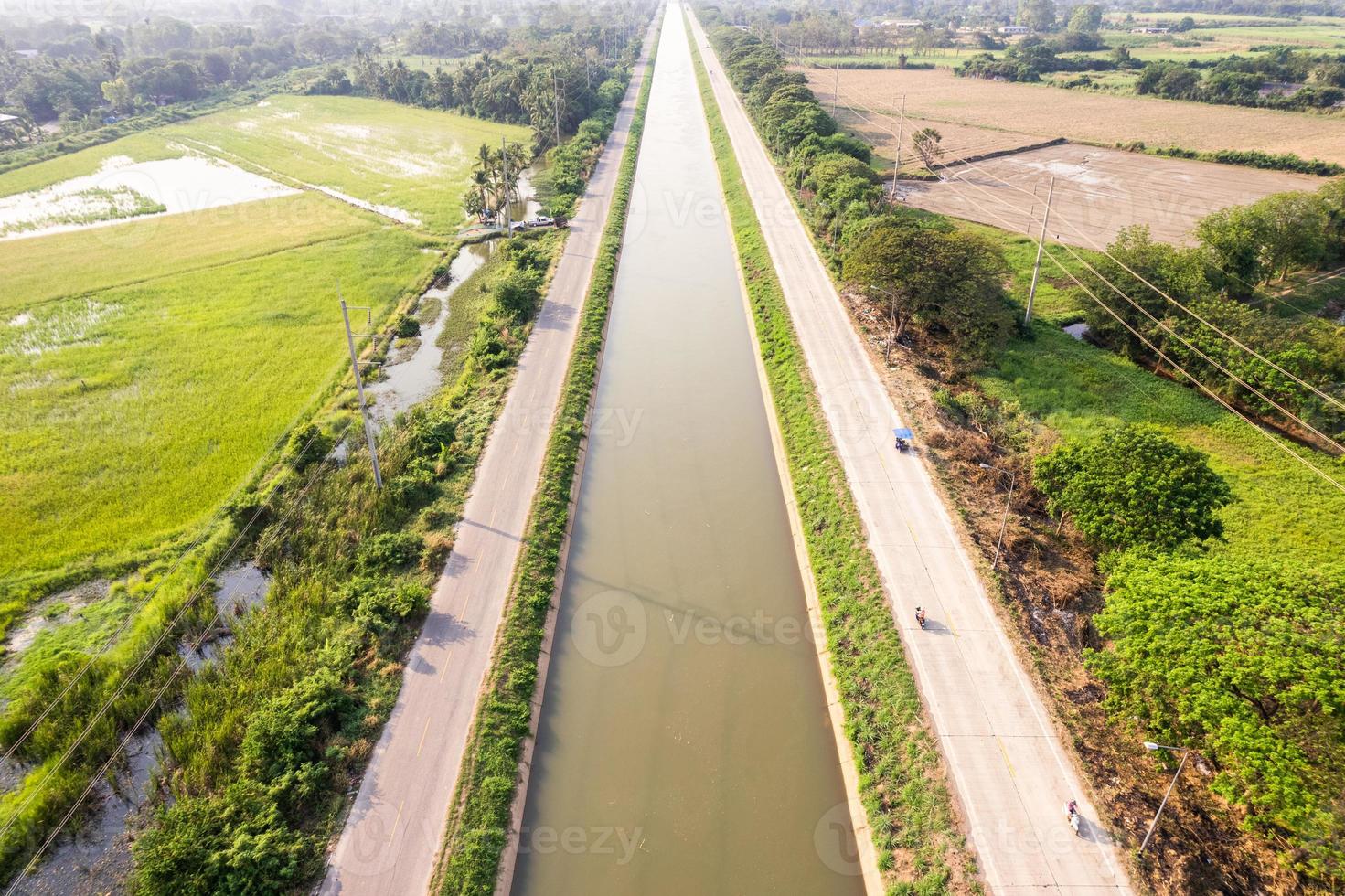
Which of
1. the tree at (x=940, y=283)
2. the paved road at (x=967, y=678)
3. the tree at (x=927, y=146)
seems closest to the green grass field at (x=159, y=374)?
the paved road at (x=967, y=678)

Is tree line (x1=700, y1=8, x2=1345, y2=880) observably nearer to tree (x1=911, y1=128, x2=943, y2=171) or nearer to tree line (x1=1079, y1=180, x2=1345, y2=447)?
tree line (x1=1079, y1=180, x2=1345, y2=447)

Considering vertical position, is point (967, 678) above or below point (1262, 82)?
below

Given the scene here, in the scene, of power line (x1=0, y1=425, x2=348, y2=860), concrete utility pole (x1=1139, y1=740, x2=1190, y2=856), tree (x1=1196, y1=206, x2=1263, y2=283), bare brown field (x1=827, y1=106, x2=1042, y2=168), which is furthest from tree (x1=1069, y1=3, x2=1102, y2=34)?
power line (x1=0, y1=425, x2=348, y2=860)

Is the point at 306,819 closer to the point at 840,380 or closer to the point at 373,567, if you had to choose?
the point at 373,567

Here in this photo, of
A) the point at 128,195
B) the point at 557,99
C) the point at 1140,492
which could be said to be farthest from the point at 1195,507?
the point at 128,195

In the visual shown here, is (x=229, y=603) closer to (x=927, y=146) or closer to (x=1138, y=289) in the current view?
(x=1138, y=289)
